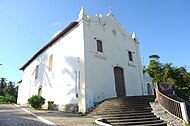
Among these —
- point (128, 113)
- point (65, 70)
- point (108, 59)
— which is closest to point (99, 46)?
point (108, 59)

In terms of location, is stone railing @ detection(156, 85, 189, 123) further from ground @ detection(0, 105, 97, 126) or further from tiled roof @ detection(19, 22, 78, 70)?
tiled roof @ detection(19, 22, 78, 70)

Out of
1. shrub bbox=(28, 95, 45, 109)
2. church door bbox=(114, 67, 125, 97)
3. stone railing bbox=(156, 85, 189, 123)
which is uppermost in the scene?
church door bbox=(114, 67, 125, 97)

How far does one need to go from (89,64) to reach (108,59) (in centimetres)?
276

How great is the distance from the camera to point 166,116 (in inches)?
352

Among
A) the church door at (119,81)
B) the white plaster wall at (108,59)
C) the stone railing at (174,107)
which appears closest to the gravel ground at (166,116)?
the stone railing at (174,107)

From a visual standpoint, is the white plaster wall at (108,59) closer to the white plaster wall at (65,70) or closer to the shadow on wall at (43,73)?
the white plaster wall at (65,70)

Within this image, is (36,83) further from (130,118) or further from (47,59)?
(130,118)

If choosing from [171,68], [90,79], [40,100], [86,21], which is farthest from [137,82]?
[171,68]

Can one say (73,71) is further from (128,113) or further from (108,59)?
(128,113)

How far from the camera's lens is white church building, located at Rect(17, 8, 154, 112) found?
42.3 feet

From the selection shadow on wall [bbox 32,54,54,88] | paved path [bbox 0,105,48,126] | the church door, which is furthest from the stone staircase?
shadow on wall [bbox 32,54,54,88]

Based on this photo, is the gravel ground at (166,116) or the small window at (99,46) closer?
the gravel ground at (166,116)

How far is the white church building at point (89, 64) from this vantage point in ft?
42.3

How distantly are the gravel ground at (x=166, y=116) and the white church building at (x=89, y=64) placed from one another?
4323 millimetres
